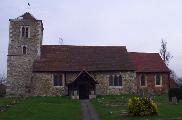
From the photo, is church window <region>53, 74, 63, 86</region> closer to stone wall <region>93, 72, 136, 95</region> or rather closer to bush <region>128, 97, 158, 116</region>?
stone wall <region>93, 72, 136, 95</region>

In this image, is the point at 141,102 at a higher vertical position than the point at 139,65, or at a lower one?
lower

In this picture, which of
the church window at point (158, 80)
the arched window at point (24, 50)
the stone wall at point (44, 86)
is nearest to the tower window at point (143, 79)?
the church window at point (158, 80)

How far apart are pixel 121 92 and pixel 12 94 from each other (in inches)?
576

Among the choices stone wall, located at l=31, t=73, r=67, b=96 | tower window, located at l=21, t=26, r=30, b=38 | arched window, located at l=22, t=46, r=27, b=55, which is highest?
tower window, located at l=21, t=26, r=30, b=38

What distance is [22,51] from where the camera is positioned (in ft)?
173

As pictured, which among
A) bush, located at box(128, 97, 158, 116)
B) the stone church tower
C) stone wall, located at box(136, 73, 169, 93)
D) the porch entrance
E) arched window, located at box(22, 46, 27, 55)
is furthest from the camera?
stone wall, located at box(136, 73, 169, 93)

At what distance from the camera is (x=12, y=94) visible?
169 ft

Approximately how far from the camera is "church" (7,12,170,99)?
51031 millimetres

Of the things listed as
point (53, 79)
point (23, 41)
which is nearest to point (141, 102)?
point (53, 79)

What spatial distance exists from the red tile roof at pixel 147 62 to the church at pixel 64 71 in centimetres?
23

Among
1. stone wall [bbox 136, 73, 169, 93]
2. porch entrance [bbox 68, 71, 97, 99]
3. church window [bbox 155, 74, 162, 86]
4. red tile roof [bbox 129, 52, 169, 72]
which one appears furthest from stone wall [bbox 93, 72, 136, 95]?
church window [bbox 155, 74, 162, 86]

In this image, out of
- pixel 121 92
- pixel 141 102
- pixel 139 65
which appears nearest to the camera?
pixel 141 102

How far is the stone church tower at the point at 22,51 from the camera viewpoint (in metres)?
51.7

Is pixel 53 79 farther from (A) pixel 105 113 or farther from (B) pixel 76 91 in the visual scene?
(A) pixel 105 113
